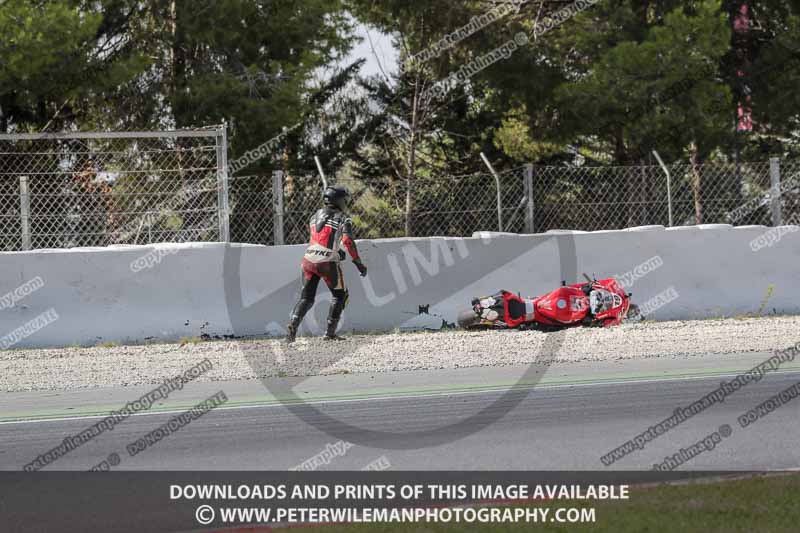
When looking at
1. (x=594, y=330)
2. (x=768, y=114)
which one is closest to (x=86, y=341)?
(x=594, y=330)

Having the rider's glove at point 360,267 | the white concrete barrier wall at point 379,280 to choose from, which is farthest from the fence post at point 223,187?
the rider's glove at point 360,267

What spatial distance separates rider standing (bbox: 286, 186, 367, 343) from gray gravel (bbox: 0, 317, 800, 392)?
33 cm

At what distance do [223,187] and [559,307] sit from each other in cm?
403

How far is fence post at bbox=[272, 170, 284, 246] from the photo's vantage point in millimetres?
12688

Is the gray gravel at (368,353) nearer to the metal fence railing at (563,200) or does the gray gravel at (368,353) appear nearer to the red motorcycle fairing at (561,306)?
the red motorcycle fairing at (561,306)

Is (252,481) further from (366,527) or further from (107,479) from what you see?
(366,527)

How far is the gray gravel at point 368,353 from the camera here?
1046 cm

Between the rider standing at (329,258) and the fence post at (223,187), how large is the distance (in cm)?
106

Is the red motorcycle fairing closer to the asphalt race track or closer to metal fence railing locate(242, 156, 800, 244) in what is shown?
metal fence railing locate(242, 156, 800, 244)

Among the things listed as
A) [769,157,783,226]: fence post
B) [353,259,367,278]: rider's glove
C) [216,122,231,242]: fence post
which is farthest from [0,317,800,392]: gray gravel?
[769,157,783,226]: fence post

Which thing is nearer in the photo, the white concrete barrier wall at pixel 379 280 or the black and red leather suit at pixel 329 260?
the black and red leather suit at pixel 329 260

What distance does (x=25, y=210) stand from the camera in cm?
1223

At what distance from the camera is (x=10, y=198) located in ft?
40.3

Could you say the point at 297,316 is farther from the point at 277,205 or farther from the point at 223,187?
the point at 223,187
